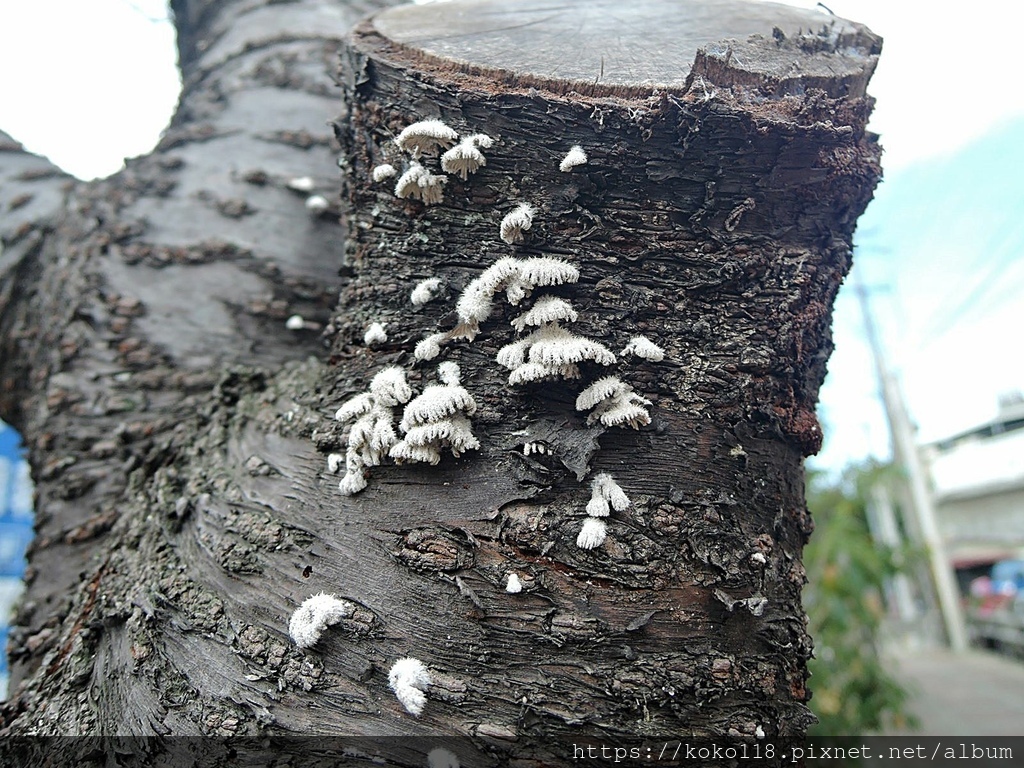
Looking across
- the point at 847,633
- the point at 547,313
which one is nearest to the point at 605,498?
the point at 547,313

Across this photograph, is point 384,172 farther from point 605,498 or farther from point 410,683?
point 410,683

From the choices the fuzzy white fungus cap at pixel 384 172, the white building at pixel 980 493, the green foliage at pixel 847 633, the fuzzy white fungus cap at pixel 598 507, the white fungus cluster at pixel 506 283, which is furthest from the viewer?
the white building at pixel 980 493

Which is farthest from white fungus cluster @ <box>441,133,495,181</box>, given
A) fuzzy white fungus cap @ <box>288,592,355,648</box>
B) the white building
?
the white building

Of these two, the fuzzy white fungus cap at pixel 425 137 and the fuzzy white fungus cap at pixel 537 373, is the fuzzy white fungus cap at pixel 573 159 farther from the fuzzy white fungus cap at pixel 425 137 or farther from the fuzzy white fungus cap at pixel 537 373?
the fuzzy white fungus cap at pixel 537 373

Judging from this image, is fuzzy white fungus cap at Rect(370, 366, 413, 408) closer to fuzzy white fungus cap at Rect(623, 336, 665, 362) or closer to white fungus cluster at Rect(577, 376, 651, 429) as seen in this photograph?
white fungus cluster at Rect(577, 376, 651, 429)

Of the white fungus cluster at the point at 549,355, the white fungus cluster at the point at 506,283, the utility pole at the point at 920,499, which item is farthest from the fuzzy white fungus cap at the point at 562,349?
the utility pole at the point at 920,499
